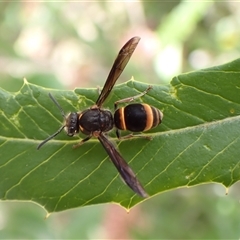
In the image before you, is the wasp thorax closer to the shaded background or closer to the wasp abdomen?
the wasp abdomen

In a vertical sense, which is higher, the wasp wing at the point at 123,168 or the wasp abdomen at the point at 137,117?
the wasp abdomen at the point at 137,117

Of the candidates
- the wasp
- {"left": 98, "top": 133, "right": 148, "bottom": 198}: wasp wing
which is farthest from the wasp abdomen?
{"left": 98, "top": 133, "right": 148, "bottom": 198}: wasp wing

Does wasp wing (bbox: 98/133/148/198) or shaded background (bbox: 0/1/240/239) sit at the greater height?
wasp wing (bbox: 98/133/148/198)

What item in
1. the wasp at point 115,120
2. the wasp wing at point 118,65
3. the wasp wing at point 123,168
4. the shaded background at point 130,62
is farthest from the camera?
the shaded background at point 130,62

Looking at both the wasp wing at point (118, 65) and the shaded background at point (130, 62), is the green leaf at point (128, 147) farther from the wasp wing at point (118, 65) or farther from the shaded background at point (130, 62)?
the shaded background at point (130, 62)

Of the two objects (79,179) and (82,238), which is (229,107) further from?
(82,238)

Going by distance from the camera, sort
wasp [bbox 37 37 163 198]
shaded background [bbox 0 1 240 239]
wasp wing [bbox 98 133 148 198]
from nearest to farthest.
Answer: wasp wing [bbox 98 133 148 198]
wasp [bbox 37 37 163 198]
shaded background [bbox 0 1 240 239]

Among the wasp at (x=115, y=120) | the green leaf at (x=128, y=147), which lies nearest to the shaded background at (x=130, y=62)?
the wasp at (x=115, y=120)
